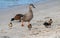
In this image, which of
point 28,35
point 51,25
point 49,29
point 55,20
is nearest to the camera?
point 28,35

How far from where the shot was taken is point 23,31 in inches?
241

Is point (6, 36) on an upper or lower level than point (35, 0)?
lower

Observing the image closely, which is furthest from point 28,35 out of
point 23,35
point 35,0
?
point 35,0

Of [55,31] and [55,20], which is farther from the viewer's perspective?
[55,20]

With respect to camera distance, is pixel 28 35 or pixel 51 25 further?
pixel 51 25

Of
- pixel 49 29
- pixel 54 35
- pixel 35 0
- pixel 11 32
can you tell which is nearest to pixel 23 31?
pixel 11 32

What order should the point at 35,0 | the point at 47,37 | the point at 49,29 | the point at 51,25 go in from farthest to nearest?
1. the point at 35,0
2. the point at 51,25
3. the point at 49,29
4. the point at 47,37

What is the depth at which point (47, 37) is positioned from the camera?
524cm

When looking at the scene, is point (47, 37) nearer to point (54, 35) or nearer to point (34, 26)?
point (54, 35)

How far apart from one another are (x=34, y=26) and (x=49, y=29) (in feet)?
2.06

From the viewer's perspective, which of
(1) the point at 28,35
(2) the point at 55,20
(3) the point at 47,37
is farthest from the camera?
(2) the point at 55,20

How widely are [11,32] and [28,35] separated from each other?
2.11 feet

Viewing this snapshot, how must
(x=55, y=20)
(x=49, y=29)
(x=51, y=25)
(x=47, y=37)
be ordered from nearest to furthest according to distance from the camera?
(x=47, y=37) → (x=49, y=29) → (x=51, y=25) → (x=55, y=20)

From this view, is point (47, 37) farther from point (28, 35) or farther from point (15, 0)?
point (15, 0)
